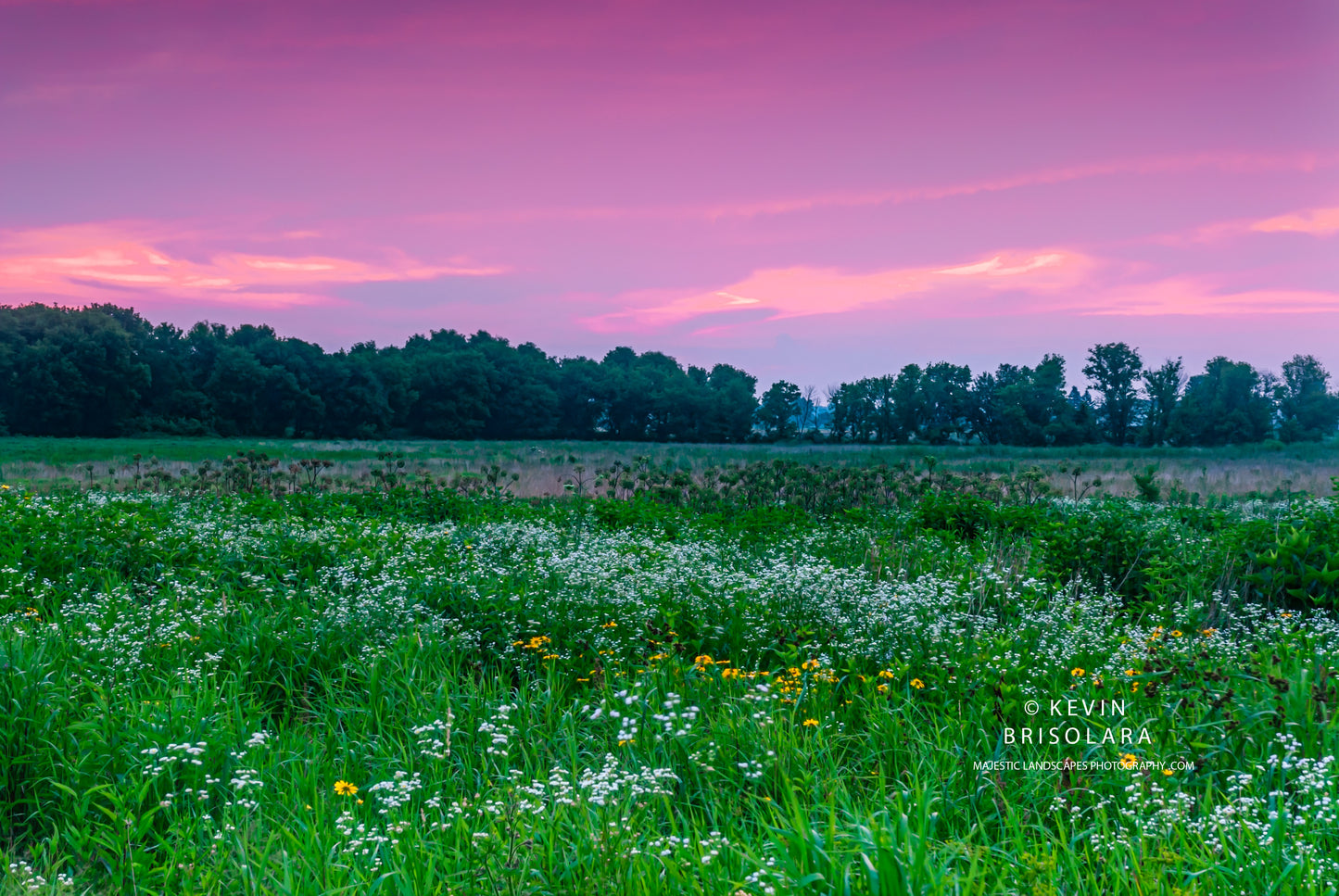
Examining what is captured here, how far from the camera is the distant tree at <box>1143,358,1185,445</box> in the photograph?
8012 centimetres

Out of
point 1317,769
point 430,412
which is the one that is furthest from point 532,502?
point 430,412

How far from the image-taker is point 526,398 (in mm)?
93000

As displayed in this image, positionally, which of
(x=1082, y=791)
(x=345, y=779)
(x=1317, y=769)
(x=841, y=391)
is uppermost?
(x=841, y=391)

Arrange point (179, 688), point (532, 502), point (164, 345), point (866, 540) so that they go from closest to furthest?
point (179, 688), point (866, 540), point (532, 502), point (164, 345)

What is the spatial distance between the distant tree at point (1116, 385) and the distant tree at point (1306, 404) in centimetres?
1276

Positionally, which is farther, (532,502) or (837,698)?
(532,502)

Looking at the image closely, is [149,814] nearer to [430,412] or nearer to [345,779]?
[345,779]

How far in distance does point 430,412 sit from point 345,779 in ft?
290

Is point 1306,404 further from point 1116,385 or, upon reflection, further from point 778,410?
point 778,410

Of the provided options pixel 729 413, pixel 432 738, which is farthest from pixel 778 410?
pixel 432 738

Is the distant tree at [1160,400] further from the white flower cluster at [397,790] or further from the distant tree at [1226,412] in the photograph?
the white flower cluster at [397,790]

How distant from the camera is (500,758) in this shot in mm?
4652

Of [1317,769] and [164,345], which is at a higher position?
[164,345]

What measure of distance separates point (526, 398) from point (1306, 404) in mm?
78391
